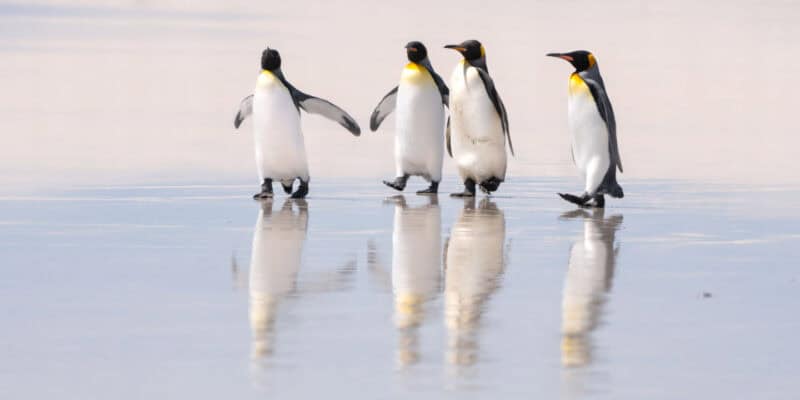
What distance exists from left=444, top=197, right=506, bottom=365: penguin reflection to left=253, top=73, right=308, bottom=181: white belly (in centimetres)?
107

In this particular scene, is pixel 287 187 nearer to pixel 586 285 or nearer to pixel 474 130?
pixel 474 130

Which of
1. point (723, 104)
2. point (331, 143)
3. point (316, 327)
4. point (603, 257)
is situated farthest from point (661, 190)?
point (723, 104)

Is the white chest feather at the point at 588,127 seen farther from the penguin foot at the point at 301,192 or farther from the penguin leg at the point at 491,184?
the penguin foot at the point at 301,192

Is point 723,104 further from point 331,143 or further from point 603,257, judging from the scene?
point 603,257

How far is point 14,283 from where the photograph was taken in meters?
6.51

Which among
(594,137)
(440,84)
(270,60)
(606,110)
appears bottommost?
(594,137)

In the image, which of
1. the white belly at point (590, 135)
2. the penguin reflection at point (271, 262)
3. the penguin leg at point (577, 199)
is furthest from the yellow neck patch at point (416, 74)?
→ the penguin leg at point (577, 199)

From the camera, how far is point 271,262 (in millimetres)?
7250

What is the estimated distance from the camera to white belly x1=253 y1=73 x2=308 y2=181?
414 inches

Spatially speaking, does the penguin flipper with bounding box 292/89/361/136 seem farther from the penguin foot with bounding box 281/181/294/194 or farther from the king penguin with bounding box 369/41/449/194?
the penguin foot with bounding box 281/181/294/194

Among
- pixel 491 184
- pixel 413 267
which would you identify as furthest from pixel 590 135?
pixel 413 267

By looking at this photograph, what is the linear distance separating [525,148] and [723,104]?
301 inches

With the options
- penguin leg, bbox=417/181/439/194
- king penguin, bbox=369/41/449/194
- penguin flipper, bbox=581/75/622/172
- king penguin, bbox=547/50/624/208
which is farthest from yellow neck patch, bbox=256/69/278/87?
penguin flipper, bbox=581/75/622/172

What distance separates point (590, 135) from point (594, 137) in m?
0.02
